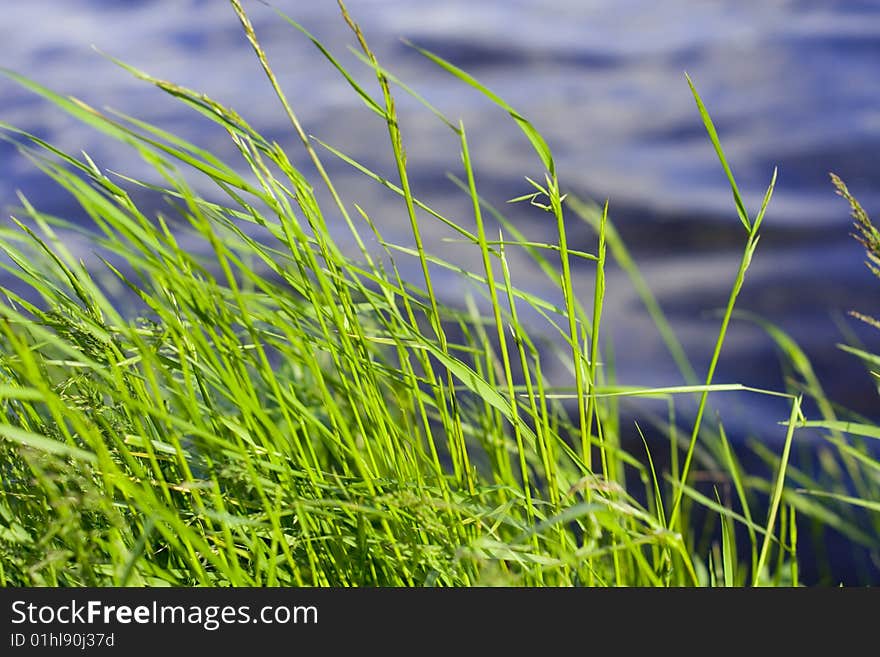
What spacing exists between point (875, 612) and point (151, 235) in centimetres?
101

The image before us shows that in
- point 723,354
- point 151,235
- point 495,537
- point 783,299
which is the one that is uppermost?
point 783,299


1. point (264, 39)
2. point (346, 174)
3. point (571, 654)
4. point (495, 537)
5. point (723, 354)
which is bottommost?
point (571, 654)

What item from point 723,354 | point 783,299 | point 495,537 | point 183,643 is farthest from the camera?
point 783,299

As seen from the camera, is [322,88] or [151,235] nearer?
[151,235]

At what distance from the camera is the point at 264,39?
260 inches

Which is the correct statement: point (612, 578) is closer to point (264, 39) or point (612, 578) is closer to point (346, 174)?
point (346, 174)

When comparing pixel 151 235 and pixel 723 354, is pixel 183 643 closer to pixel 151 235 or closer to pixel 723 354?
pixel 151 235

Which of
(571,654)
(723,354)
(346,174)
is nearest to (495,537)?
(571,654)

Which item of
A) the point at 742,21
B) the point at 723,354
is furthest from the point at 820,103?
the point at 723,354

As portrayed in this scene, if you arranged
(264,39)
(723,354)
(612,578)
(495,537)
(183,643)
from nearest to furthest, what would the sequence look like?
1. (183,643)
2. (495,537)
3. (612,578)
4. (723,354)
5. (264,39)

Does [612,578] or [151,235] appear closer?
[151,235]

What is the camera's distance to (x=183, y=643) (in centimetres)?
103

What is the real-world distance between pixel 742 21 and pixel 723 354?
11.9ft

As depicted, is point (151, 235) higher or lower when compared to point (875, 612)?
higher
